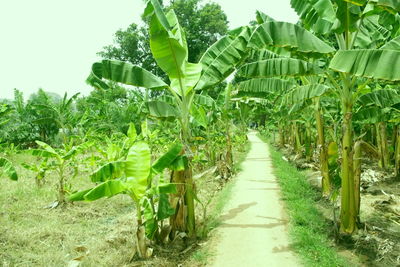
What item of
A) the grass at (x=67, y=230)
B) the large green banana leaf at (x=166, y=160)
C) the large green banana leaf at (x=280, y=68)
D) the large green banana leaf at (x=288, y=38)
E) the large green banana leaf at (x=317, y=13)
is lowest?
the grass at (x=67, y=230)

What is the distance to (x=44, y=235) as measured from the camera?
581 centimetres

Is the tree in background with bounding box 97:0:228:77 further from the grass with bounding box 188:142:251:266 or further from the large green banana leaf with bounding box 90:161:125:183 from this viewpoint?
the large green banana leaf with bounding box 90:161:125:183

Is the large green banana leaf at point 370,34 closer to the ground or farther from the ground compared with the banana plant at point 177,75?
farther from the ground

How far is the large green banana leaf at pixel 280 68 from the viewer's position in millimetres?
5535

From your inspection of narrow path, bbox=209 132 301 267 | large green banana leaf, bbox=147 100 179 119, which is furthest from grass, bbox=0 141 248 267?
large green banana leaf, bbox=147 100 179 119

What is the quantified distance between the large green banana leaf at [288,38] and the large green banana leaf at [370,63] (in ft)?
2.40

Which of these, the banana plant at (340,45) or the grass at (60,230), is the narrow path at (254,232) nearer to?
the banana plant at (340,45)

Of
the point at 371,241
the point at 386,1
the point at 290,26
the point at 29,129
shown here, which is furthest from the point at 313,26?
the point at 29,129

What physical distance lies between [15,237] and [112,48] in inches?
1073

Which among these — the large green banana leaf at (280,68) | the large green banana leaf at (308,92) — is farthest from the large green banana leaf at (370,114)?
the large green banana leaf at (280,68)

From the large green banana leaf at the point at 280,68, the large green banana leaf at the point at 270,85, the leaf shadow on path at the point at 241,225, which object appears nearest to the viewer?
the large green banana leaf at the point at 280,68

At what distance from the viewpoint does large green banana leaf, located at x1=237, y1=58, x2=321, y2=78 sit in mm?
5535

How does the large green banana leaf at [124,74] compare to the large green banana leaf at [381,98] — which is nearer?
the large green banana leaf at [124,74]

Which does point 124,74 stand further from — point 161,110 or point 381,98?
point 381,98
